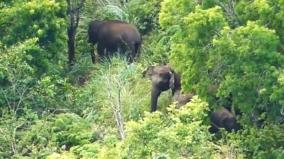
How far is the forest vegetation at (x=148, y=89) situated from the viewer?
553 inches

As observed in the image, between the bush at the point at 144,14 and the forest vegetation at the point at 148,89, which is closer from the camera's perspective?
the forest vegetation at the point at 148,89

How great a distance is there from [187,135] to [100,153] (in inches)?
54.8

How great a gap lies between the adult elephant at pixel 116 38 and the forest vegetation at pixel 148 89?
0.57 metres

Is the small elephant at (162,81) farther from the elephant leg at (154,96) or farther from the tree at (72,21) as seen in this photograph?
the tree at (72,21)

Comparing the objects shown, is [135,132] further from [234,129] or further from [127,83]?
[127,83]

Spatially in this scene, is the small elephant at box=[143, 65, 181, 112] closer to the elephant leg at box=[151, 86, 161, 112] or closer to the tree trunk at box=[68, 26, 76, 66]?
the elephant leg at box=[151, 86, 161, 112]

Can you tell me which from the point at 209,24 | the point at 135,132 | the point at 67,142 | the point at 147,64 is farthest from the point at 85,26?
the point at 135,132

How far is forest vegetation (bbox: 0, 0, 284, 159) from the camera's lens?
1405 centimetres

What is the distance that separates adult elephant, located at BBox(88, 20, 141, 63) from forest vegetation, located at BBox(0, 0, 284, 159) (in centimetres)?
57

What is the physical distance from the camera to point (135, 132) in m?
13.5

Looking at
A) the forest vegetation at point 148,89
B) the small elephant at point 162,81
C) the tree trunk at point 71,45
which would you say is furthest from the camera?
the tree trunk at point 71,45

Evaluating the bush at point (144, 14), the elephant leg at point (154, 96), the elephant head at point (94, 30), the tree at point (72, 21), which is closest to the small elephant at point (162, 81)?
the elephant leg at point (154, 96)

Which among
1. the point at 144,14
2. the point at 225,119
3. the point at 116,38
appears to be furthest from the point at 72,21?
the point at 225,119

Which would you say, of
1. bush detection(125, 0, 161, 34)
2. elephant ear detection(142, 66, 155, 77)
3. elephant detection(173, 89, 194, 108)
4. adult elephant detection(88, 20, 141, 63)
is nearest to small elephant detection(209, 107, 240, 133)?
elephant detection(173, 89, 194, 108)
